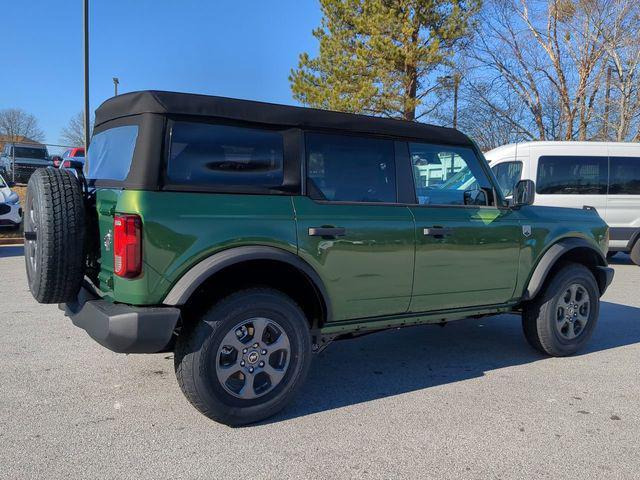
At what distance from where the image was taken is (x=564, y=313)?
4.82m

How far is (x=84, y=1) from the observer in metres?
13.5

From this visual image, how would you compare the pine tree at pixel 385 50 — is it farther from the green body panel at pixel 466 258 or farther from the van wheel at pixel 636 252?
the green body panel at pixel 466 258

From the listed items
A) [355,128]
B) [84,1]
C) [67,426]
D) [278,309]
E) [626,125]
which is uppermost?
[84,1]

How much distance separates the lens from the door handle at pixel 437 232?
3953 mm

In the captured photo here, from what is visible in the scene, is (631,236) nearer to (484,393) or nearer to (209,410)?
(484,393)

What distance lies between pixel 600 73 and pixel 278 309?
20.2 m

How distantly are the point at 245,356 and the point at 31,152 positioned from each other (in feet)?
76.4

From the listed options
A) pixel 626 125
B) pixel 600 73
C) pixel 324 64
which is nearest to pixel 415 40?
pixel 324 64

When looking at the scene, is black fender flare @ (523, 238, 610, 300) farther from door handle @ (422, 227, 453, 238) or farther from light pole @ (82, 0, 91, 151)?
light pole @ (82, 0, 91, 151)

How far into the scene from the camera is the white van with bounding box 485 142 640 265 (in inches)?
420

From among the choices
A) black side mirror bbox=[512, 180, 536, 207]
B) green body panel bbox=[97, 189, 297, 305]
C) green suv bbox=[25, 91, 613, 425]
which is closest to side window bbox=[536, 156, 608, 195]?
black side mirror bbox=[512, 180, 536, 207]

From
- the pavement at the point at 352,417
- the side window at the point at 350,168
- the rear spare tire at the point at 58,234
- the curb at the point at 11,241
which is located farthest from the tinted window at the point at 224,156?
the curb at the point at 11,241

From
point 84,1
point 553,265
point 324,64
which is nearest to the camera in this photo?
point 553,265

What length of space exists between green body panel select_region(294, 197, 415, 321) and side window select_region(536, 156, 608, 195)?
7.75 metres
